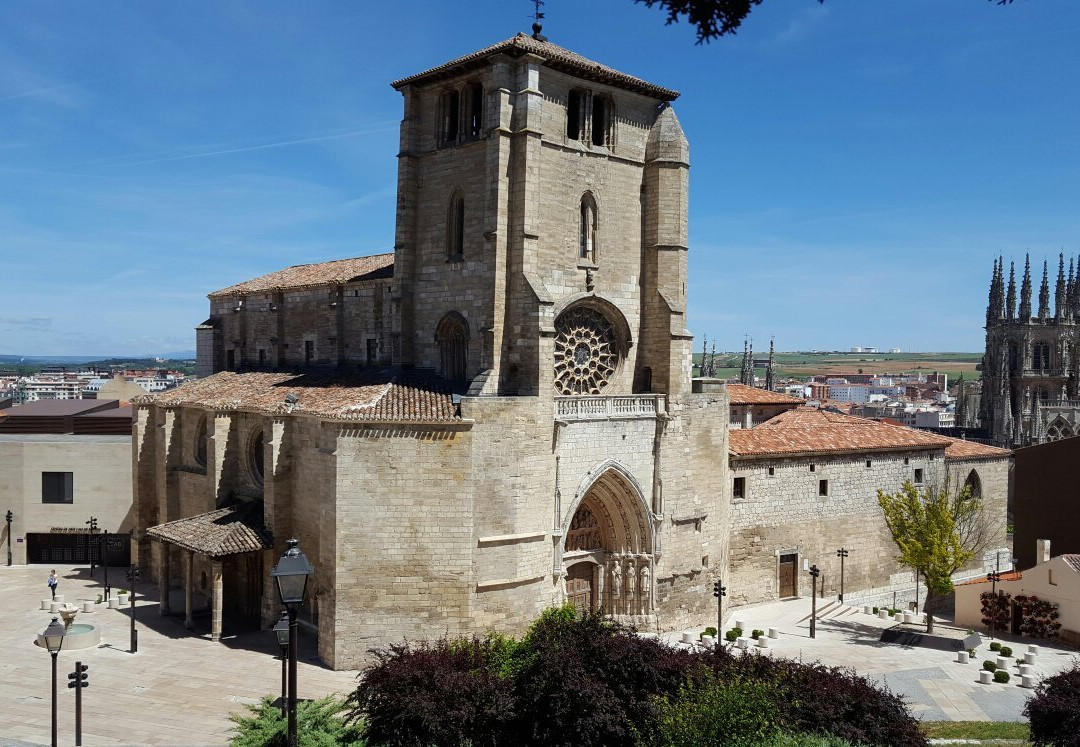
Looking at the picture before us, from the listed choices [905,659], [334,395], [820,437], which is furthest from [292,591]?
[820,437]

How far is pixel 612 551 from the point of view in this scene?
28.8 meters

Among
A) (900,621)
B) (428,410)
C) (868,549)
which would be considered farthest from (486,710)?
(868,549)

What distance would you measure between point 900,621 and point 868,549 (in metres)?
4.68

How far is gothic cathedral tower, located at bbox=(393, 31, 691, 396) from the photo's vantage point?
1031 inches

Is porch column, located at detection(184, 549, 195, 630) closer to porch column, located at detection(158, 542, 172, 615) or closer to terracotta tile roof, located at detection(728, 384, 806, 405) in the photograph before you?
porch column, located at detection(158, 542, 172, 615)

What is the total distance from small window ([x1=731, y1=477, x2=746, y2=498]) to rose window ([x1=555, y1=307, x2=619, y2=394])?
24.8ft

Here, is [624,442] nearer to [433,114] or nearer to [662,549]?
[662,549]

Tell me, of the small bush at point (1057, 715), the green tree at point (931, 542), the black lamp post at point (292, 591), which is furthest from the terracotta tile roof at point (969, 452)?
the black lamp post at point (292, 591)

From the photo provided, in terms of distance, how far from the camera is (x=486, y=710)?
1622cm

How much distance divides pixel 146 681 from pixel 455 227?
16189mm

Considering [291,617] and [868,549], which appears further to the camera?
[868,549]

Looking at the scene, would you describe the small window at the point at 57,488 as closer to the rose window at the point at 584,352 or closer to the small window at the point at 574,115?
the rose window at the point at 584,352

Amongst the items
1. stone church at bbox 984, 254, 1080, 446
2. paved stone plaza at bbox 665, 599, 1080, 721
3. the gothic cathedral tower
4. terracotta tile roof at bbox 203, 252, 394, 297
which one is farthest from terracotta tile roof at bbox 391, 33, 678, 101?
stone church at bbox 984, 254, 1080, 446

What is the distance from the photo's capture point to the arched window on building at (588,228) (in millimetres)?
28328
